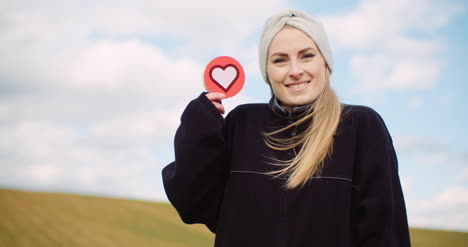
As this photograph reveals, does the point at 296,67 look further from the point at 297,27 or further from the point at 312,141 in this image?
the point at 312,141

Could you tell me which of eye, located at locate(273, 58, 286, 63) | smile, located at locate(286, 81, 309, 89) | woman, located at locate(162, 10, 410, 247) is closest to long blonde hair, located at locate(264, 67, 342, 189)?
woman, located at locate(162, 10, 410, 247)

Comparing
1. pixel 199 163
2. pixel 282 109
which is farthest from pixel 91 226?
→ pixel 282 109

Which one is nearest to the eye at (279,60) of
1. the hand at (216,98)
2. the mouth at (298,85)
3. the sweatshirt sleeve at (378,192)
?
the mouth at (298,85)

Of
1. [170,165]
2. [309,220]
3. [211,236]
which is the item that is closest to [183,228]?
[211,236]

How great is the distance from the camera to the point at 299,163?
2.41 metres

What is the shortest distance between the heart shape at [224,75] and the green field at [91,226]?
4951 millimetres

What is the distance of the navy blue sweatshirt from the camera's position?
2342 mm

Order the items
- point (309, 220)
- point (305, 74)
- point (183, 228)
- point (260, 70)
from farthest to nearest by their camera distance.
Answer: point (183, 228) < point (260, 70) < point (305, 74) < point (309, 220)

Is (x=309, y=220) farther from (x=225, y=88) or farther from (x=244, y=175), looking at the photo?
(x=225, y=88)

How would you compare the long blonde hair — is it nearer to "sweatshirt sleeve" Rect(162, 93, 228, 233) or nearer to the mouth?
the mouth

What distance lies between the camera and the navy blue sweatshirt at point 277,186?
7.68 ft

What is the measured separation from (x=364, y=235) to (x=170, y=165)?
3.65 ft

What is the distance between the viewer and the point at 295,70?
2461mm

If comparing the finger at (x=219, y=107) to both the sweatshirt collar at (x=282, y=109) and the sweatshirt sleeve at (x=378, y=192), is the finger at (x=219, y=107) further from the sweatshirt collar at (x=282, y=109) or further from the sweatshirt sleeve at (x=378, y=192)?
the sweatshirt sleeve at (x=378, y=192)
